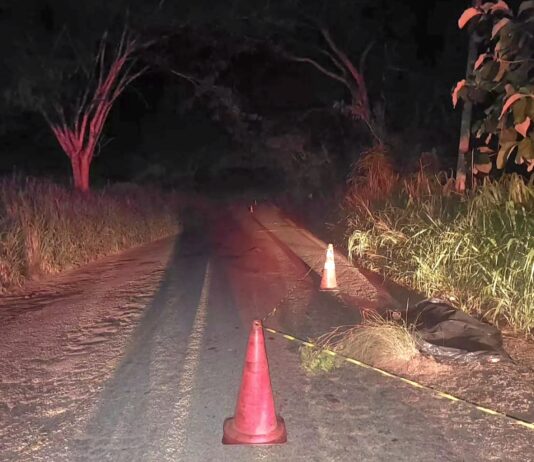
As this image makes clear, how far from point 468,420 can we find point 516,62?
3643mm

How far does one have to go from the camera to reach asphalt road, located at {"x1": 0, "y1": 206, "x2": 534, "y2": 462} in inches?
150

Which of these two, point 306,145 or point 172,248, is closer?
point 172,248

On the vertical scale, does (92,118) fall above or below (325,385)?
above

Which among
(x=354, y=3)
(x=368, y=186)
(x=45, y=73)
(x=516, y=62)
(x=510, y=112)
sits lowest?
(x=368, y=186)

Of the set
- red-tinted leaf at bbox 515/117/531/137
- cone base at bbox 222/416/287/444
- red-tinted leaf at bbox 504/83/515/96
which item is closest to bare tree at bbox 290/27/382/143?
red-tinted leaf at bbox 504/83/515/96

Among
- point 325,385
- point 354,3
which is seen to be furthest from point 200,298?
point 354,3

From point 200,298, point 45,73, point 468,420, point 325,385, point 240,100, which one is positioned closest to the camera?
point 468,420

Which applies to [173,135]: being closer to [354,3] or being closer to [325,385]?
[354,3]

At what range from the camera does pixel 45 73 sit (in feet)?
51.4

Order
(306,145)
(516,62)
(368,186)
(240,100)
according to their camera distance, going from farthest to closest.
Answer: (306,145)
(240,100)
(368,186)
(516,62)

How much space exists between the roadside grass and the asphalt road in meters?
0.19

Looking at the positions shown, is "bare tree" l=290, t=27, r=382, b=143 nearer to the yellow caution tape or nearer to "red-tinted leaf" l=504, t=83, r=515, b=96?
"red-tinted leaf" l=504, t=83, r=515, b=96

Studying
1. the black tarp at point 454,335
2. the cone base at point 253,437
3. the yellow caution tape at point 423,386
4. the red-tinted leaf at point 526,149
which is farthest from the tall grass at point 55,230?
the red-tinted leaf at point 526,149

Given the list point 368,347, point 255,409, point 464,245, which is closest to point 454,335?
point 368,347
